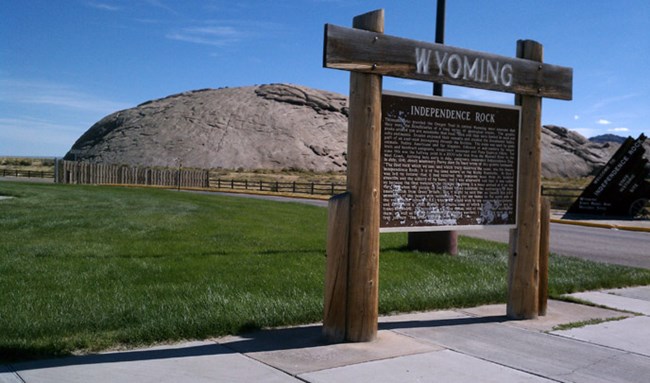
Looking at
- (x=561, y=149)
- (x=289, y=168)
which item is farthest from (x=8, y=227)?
(x=561, y=149)

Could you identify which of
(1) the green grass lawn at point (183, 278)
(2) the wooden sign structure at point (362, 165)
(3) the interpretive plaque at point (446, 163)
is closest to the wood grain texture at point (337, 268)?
(2) the wooden sign structure at point (362, 165)

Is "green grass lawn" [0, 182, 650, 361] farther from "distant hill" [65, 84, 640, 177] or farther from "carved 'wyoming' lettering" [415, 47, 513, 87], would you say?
"distant hill" [65, 84, 640, 177]

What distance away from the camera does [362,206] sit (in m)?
6.33

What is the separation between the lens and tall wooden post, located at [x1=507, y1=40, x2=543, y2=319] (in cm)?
768

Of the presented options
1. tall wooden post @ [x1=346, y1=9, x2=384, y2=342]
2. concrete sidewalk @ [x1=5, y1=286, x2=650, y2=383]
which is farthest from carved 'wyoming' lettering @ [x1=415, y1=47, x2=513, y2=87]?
concrete sidewalk @ [x1=5, y1=286, x2=650, y2=383]

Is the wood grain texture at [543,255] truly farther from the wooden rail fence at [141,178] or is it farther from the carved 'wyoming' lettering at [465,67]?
the wooden rail fence at [141,178]

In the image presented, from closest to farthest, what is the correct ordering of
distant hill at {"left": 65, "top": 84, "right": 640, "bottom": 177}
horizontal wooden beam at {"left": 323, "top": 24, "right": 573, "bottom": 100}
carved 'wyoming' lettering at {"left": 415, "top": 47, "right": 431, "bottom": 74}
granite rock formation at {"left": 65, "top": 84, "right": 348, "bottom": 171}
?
1. horizontal wooden beam at {"left": 323, "top": 24, "right": 573, "bottom": 100}
2. carved 'wyoming' lettering at {"left": 415, "top": 47, "right": 431, "bottom": 74}
3. granite rock formation at {"left": 65, "top": 84, "right": 348, "bottom": 171}
4. distant hill at {"left": 65, "top": 84, "right": 640, "bottom": 177}

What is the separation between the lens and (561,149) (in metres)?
109

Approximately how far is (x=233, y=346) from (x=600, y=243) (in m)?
14.3

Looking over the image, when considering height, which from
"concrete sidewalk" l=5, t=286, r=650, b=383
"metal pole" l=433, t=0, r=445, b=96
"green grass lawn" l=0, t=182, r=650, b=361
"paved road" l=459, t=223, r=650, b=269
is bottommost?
"paved road" l=459, t=223, r=650, b=269

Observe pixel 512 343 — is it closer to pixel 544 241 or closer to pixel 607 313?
pixel 544 241

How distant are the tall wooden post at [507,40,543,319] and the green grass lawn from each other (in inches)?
37.3

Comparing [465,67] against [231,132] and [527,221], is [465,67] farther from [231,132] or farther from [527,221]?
[231,132]

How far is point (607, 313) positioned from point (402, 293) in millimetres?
2376
